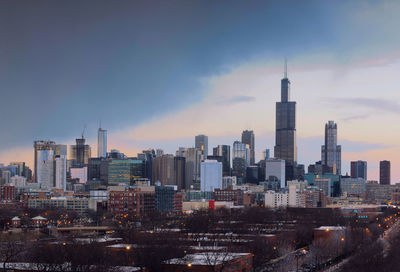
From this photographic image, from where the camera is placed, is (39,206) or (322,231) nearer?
(322,231)

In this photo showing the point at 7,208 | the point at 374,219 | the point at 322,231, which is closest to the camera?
the point at 322,231

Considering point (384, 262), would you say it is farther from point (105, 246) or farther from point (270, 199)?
point (270, 199)

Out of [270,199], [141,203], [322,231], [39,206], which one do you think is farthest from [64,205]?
[322,231]

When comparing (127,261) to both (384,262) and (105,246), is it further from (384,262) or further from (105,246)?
(384,262)

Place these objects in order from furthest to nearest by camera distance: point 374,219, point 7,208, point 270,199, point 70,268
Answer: point 270,199, point 7,208, point 374,219, point 70,268

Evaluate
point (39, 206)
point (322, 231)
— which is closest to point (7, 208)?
point (39, 206)

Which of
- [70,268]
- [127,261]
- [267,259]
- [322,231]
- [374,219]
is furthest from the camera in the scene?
[374,219]

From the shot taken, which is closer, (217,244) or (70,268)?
(70,268)

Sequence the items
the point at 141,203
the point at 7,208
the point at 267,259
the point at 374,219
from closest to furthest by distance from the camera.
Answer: the point at 267,259
the point at 141,203
the point at 374,219
the point at 7,208
